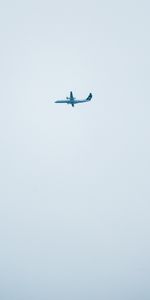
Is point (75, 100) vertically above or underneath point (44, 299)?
above

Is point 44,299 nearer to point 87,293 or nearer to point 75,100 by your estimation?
point 87,293

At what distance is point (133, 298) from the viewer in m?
106

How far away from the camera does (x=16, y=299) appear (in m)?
97.5

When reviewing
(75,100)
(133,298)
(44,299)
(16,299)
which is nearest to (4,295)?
(16,299)

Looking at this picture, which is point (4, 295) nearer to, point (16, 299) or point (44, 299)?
point (16, 299)

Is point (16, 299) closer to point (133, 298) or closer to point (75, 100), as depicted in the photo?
point (133, 298)

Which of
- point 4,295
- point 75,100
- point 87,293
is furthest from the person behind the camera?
point 87,293

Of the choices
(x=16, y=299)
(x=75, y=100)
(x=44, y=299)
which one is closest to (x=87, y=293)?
(x=44, y=299)

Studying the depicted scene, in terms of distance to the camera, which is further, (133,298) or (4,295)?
(133,298)

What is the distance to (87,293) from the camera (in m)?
103

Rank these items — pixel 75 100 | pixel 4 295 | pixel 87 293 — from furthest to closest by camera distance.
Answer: pixel 87 293 → pixel 4 295 → pixel 75 100

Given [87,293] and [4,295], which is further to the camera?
[87,293]

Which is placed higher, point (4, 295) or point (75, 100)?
point (75, 100)

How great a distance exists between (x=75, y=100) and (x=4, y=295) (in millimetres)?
58826
